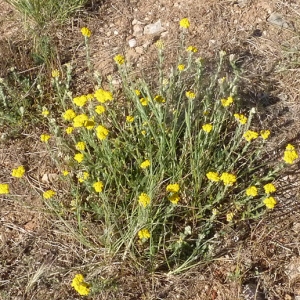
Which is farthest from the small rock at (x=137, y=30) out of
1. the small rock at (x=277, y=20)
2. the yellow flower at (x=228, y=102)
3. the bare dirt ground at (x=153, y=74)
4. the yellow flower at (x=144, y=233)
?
the yellow flower at (x=144, y=233)

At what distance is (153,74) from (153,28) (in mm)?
471

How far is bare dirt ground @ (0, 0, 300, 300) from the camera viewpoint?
2268 millimetres

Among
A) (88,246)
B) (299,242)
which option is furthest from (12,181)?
(299,242)

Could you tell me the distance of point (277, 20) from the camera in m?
3.24

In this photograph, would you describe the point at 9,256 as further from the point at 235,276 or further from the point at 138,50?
A: the point at 138,50

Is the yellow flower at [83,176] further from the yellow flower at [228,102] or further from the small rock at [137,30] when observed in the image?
the small rock at [137,30]

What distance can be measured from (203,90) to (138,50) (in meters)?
0.62

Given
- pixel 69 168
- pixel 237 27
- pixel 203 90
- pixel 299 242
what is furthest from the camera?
pixel 237 27

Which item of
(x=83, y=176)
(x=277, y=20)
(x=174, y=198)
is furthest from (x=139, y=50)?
(x=174, y=198)

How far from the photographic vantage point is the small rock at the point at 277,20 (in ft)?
10.5

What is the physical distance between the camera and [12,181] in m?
2.69

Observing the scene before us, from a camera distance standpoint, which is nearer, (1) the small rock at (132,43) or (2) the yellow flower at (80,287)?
(2) the yellow flower at (80,287)

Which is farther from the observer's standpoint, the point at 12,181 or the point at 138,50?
the point at 138,50

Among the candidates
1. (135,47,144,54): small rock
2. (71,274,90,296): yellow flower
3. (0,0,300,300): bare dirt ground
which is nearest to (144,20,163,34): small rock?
(0,0,300,300): bare dirt ground
